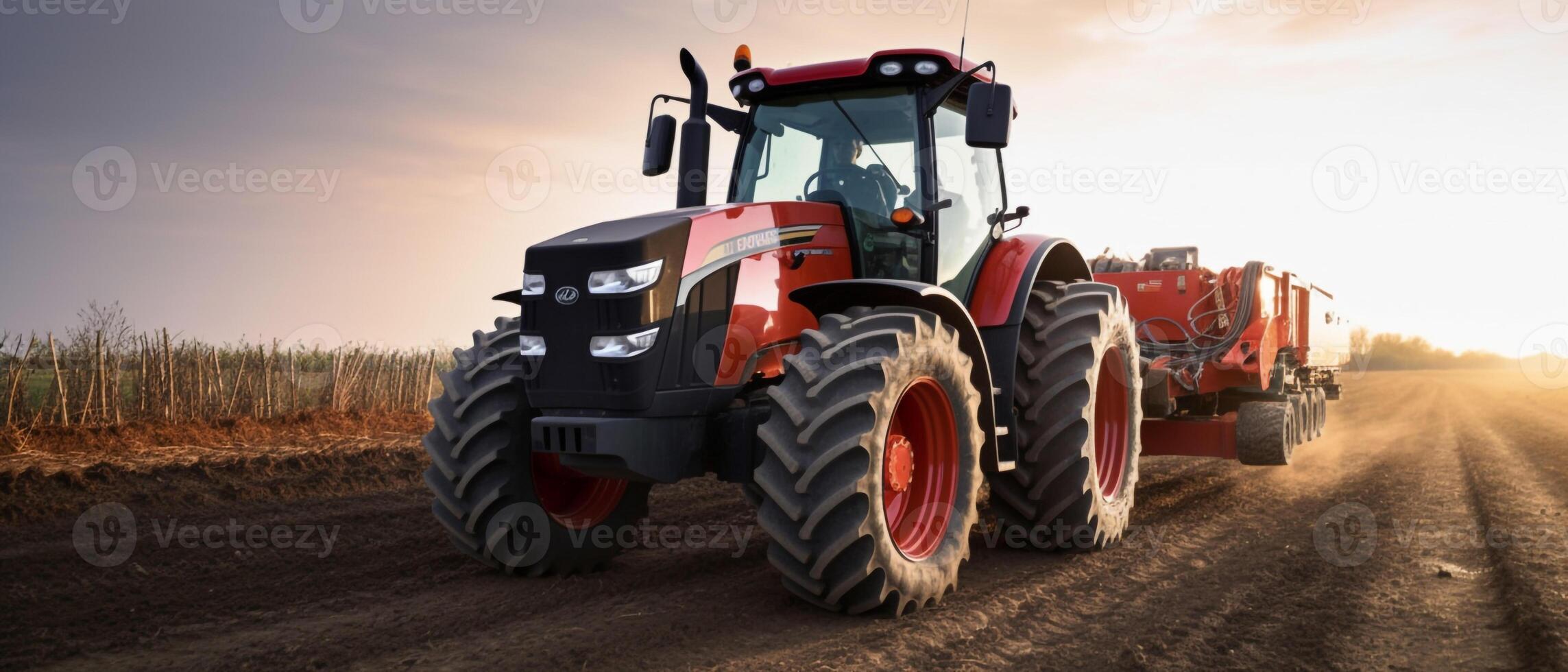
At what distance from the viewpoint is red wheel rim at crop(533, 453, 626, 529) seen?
522cm

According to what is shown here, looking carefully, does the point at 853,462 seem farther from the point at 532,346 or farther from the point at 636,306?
the point at 532,346

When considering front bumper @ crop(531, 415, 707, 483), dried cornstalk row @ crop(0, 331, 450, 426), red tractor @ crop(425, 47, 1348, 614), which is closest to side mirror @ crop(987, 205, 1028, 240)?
red tractor @ crop(425, 47, 1348, 614)

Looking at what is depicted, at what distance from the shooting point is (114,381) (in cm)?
1418

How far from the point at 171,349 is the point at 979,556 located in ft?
45.3

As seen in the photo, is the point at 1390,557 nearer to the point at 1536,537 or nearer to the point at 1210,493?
the point at 1536,537

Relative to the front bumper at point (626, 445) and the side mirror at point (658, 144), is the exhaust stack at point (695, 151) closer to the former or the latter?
the side mirror at point (658, 144)

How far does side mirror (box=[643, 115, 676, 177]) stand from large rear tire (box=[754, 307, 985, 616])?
185 centimetres

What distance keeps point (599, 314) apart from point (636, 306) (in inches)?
7.4

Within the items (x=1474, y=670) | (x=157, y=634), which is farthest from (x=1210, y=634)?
A: (x=157, y=634)

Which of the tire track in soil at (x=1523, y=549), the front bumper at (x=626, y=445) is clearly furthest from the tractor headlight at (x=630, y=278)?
the tire track in soil at (x=1523, y=549)

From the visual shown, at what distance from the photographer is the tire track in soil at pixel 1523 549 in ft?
14.2

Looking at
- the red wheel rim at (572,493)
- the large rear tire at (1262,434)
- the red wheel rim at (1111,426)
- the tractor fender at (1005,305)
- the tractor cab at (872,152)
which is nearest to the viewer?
the red wheel rim at (572,493)

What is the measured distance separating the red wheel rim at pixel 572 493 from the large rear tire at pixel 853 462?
137 cm

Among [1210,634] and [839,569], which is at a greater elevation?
[839,569]
